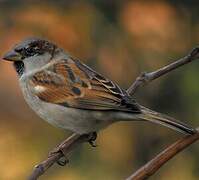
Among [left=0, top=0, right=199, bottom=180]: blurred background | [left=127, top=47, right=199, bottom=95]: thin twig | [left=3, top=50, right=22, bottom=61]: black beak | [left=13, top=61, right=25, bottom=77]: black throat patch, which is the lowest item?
[left=0, top=0, right=199, bottom=180]: blurred background

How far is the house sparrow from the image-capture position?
4270 mm

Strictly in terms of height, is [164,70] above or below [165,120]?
above

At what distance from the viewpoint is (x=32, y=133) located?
6.29 m

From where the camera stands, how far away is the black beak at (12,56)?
14.4ft

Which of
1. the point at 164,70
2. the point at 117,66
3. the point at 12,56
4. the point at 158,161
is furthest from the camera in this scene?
the point at 117,66

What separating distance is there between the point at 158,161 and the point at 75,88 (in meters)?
1.54

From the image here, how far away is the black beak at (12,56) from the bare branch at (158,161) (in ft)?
5.17

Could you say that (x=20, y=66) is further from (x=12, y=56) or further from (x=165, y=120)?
(x=165, y=120)

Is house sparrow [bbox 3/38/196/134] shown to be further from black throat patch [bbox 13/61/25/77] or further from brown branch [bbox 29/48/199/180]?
brown branch [bbox 29/48/199/180]

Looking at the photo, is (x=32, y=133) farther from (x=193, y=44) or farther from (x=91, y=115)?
(x=91, y=115)

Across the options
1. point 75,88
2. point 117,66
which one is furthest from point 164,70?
point 117,66

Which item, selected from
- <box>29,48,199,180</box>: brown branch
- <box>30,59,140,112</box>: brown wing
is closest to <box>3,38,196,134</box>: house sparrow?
<box>30,59,140,112</box>: brown wing

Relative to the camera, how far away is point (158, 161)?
9.90 ft

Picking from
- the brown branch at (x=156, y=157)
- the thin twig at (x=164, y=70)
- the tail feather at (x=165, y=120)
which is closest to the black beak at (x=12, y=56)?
the brown branch at (x=156, y=157)
